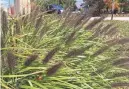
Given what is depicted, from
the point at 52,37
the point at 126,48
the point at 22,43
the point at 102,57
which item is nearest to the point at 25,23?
the point at 52,37

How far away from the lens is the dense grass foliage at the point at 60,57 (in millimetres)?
2436

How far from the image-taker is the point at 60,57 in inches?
115

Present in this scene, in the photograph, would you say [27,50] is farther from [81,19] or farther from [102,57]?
[81,19]

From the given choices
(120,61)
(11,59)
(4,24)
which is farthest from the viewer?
(120,61)

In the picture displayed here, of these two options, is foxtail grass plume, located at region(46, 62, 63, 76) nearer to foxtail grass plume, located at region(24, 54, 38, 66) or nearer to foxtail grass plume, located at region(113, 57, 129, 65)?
foxtail grass plume, located at region(24, 54, 38, 66)

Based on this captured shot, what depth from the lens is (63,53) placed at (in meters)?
2.99

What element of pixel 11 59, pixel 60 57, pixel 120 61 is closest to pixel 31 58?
pixel 11 59

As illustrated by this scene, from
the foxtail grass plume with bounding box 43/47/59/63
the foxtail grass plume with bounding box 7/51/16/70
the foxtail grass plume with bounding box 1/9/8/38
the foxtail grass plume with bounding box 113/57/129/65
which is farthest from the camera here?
the foxtail grass plume with bounding box 113/57/129/65

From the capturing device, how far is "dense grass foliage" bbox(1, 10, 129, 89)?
2.44 m

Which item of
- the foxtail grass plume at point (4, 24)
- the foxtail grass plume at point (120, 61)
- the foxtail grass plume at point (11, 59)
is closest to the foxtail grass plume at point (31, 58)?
the foxtail grass plume at point (11, 59)

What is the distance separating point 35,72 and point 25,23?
1128 mm

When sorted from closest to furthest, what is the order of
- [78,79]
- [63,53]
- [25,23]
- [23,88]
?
[23,88], [78,79], [63,53], [25,23]

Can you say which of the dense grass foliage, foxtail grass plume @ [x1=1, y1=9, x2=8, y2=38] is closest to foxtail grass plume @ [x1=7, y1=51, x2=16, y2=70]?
the dense grass foliage

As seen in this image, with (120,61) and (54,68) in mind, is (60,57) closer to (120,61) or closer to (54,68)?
(120,61)
